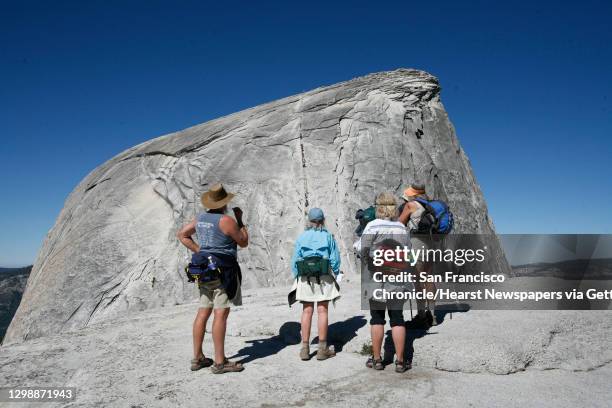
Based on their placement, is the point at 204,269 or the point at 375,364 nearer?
the point at 204,269

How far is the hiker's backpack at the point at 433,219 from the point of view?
20.8 feet

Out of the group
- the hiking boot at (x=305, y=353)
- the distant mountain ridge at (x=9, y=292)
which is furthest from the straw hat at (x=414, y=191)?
the distant mountain ridge at (x=9, y=292)

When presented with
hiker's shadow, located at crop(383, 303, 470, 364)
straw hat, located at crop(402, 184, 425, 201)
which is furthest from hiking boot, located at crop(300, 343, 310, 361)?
straw hat, located at crop(402, 184, 425, 201)

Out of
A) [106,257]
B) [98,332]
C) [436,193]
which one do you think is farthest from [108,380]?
[436,193]

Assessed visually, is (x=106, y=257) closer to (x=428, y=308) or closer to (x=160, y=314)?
(x=160, y=314)

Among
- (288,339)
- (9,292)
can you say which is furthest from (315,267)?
(9,292)

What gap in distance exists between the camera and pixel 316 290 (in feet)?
19.1

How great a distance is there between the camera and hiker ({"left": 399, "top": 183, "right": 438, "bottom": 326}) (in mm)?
6289

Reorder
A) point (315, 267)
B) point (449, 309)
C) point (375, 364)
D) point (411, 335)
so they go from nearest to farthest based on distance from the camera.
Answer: point (375, 364) → point (315, 267) → point (411, 335) → point (449, 309)

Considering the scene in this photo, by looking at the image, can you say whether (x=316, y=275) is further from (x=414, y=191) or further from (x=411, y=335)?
(x=414, y=191)

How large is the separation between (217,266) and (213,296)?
0.42 meters

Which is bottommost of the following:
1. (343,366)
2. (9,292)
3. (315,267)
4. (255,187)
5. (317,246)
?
(9,292)

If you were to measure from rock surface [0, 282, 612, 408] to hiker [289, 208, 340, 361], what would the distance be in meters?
0.37

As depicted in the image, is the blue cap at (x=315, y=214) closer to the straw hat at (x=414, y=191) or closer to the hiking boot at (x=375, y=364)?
the straw hat at (x=414, y=191)
